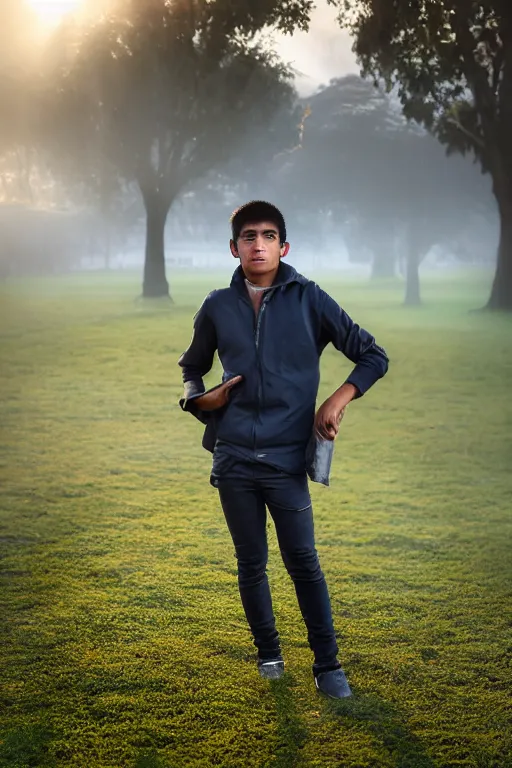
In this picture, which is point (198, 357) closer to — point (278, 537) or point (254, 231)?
point (254, 231)

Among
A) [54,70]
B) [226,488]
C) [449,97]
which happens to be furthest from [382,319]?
[226,488]

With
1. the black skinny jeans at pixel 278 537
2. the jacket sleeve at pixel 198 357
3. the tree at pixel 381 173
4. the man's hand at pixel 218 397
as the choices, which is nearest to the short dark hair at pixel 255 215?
the jacket sleeve at pixel 198 357

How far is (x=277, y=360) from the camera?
3.64 metres

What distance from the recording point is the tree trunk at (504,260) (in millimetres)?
26109

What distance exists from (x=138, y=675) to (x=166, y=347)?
15.2 meters

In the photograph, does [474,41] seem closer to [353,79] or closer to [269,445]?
[269,445]

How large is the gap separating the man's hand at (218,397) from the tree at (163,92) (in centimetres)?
2574

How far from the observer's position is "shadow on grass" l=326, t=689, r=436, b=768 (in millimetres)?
3366

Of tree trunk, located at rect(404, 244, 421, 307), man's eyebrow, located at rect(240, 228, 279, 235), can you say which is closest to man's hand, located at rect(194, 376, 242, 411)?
man's eyebrow, located at rect(240, 228, 279, 235)

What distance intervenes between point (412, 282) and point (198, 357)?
3473 centimetres

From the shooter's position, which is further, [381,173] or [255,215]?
[381,173]

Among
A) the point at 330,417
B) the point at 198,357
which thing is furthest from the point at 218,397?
the point at 330,417

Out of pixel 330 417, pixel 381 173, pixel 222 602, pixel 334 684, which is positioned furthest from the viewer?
pixel 381 173

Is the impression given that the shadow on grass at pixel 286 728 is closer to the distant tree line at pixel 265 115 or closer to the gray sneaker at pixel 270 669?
the gray sneaker at pixel 270 669
